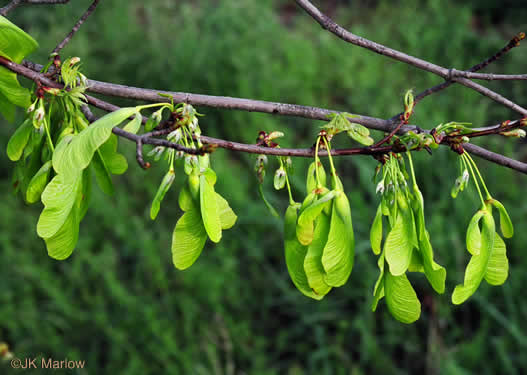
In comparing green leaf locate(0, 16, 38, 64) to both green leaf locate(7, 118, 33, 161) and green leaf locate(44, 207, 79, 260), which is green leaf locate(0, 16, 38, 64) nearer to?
green leaf locate(7, 118, 33, 161)

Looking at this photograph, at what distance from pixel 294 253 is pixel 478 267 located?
33 centimetres

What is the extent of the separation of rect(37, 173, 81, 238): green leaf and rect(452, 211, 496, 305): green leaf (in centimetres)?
68

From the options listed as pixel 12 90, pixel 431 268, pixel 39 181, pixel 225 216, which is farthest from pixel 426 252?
pixel 12 90

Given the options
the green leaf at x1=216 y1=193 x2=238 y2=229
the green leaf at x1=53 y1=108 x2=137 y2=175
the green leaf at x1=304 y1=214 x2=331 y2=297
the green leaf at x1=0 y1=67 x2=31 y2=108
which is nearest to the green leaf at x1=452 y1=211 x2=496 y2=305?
the green leaf at x1=304 y1=214 x2=331 y2=297

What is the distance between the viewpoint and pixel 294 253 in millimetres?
918

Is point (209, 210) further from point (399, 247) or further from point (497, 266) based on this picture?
point (497, 266)

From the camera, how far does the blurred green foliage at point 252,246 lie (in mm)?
2406

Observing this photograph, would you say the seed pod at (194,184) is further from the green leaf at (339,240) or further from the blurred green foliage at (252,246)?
the blurred green foliage at (252,246)

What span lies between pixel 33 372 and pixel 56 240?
5.96 feet

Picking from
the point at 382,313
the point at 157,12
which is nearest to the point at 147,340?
the point at 382,313

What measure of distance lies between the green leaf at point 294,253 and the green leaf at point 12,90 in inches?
21.5

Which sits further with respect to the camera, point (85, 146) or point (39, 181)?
point (39, 181)

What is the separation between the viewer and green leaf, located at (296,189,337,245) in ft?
2.71

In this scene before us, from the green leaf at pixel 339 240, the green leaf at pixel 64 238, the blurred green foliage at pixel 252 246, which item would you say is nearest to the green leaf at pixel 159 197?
the green leaf at pixel 64 238
